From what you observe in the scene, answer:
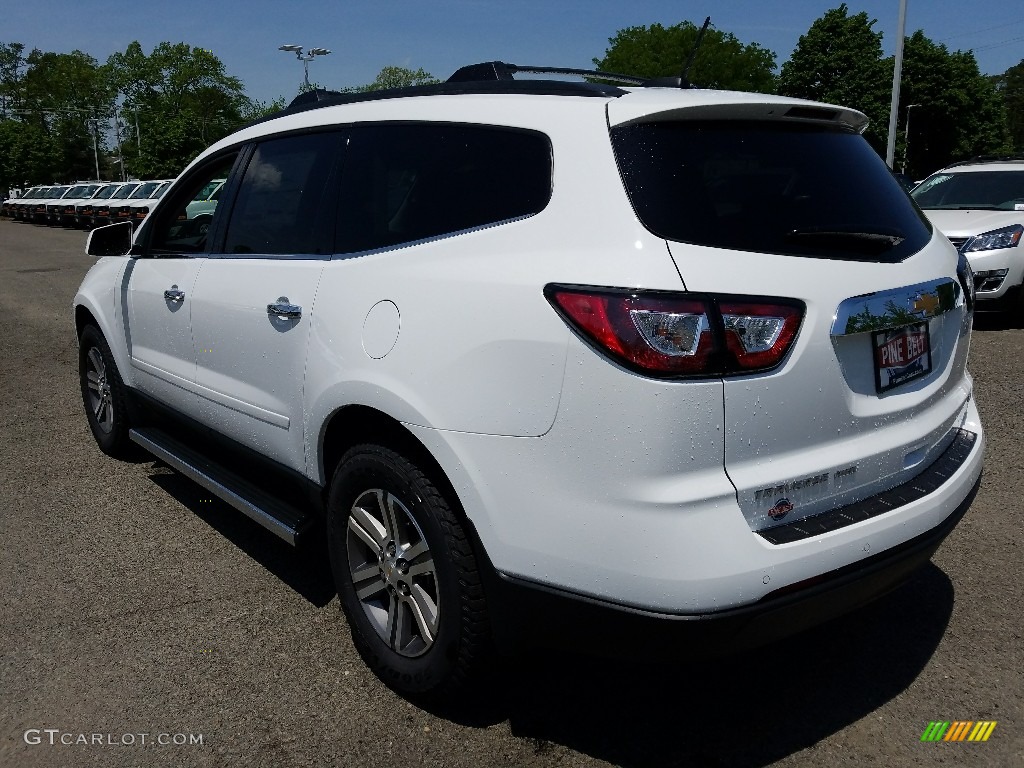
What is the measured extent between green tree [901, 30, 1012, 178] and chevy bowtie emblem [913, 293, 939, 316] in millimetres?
64509

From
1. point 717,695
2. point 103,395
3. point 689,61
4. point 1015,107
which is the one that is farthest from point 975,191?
point 1015,107

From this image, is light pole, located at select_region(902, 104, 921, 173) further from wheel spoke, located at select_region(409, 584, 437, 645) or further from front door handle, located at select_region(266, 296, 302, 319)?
wheel spoke, located at select_region(409, 584, 437, 645)

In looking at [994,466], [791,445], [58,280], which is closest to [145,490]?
[791,445]

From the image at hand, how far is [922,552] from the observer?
2508 millimetres

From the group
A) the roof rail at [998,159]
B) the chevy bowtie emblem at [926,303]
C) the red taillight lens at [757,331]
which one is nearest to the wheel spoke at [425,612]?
the red taillight lens at [757,331]

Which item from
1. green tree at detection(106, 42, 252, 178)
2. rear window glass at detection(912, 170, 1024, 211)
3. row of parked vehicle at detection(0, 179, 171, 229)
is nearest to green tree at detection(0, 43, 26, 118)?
green tree at detection(106, 42, 252, 178)

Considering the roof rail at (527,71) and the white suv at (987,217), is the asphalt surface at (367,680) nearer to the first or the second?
the roof rail at (527,71)

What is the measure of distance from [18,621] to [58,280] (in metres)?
14.5

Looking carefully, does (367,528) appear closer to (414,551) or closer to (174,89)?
(414,551)

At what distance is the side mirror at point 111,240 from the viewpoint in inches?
189

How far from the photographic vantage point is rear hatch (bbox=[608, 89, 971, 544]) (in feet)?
7.05

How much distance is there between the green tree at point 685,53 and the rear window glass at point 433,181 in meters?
62.2

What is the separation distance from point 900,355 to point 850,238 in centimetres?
37

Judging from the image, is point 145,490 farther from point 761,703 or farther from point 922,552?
point 922,552
